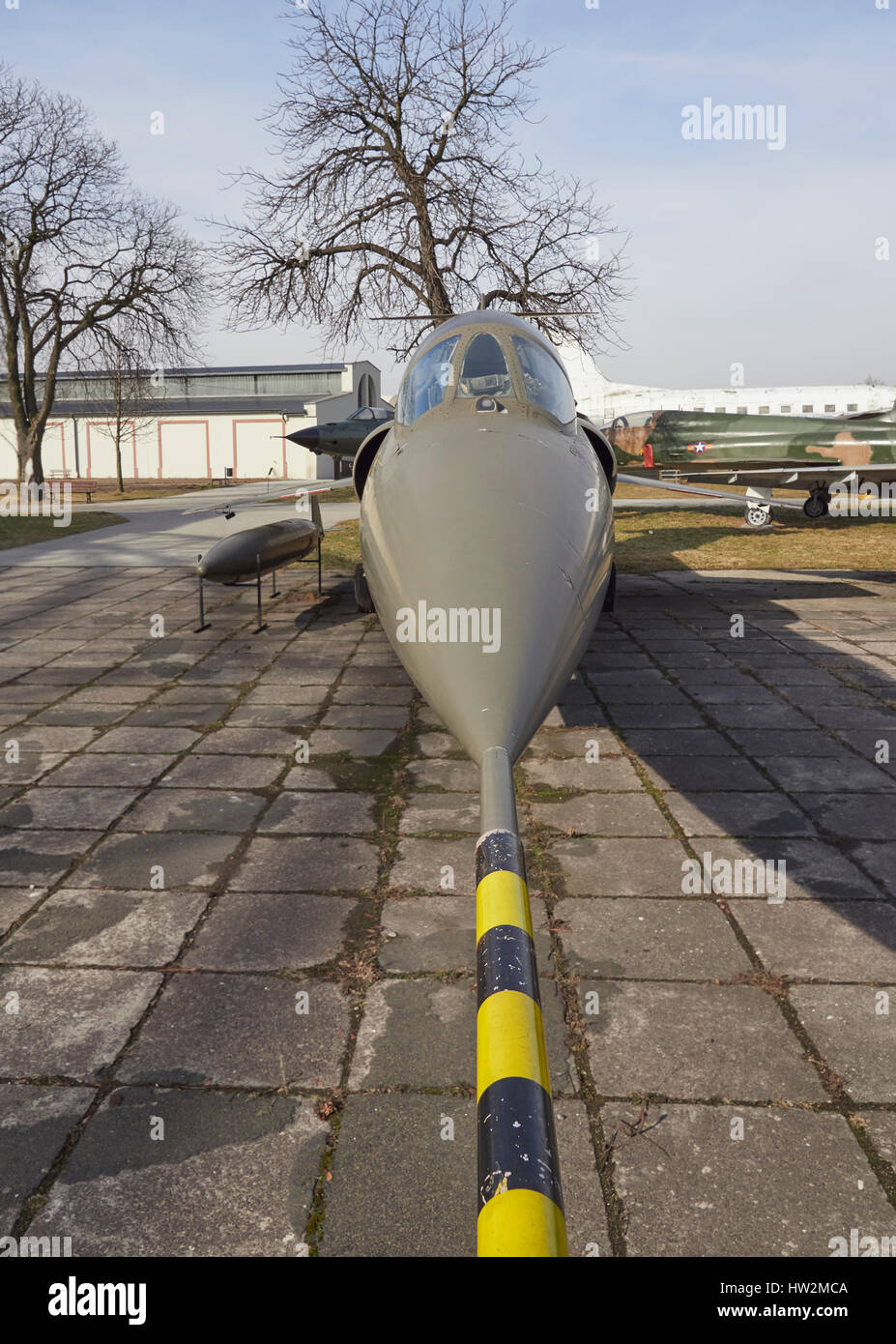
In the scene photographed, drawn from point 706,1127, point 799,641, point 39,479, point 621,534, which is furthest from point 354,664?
point 39,479

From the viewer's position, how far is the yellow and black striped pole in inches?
55.0

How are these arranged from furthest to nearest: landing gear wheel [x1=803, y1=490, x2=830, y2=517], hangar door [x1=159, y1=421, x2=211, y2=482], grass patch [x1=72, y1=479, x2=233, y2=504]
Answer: hangar door [x1=159, y1=421, x2=211, y2=482]
grass patch [x1=72, y1=479, x2=233, y2=504]
landing gear wheel [x1=803, y1=490, x2=830, y2=517]

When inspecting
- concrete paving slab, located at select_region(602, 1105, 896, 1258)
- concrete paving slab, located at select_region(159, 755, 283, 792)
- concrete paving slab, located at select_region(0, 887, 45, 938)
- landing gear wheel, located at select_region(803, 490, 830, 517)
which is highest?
landing gear wheel, located at select_region(803, 490, 830, 517)

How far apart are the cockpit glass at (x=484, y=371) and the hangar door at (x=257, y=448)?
51.8 m

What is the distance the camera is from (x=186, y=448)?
58.4m

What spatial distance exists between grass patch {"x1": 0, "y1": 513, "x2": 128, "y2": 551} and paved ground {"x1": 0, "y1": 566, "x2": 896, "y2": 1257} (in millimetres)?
16708

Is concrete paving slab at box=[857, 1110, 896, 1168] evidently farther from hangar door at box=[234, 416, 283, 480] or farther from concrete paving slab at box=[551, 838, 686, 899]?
hangar door at box=[234, 416, 283, 480]

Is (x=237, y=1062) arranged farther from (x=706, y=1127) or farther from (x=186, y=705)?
(x=186, y=705)

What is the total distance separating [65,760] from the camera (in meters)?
6.80

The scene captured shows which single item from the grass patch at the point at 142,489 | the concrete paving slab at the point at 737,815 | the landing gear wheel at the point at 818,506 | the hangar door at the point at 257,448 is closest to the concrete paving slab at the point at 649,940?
the concrete paving slab at the point at 737,815

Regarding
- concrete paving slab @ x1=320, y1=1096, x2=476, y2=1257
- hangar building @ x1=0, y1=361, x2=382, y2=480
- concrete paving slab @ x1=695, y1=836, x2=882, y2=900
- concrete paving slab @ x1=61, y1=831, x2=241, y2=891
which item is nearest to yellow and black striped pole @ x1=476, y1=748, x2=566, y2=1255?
concrete paving slab @ x1=320, y1=1096, x2=476, y2=1257

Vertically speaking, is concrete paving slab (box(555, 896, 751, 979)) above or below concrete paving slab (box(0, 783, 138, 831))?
below
